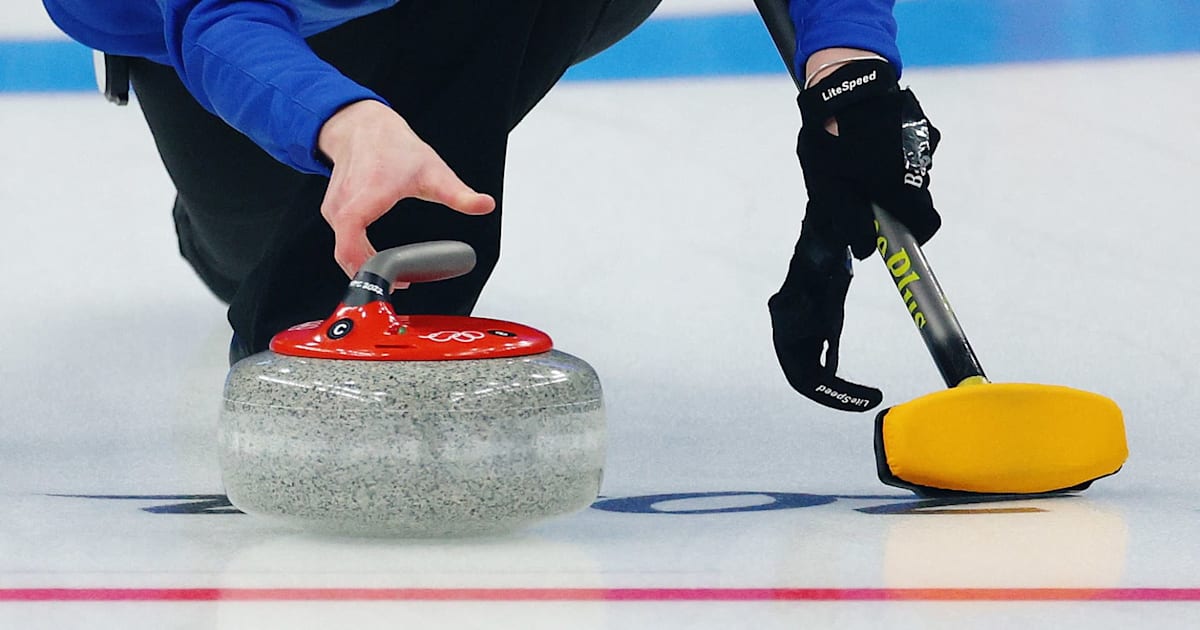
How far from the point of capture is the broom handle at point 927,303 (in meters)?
1.00

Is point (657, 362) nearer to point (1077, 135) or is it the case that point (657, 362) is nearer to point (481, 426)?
point (481, 426)

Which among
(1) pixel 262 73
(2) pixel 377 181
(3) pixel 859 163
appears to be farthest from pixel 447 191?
(3) pixel 859 163

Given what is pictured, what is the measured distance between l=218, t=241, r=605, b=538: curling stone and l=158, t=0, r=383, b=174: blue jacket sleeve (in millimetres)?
91

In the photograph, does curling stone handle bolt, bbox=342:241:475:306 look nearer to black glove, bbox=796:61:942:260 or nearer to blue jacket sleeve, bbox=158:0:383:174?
blue jacket sleeve, bbox=158:0:383:174

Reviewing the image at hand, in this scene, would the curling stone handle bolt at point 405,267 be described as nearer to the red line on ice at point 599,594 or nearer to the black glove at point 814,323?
the red line on ice at point 599,594

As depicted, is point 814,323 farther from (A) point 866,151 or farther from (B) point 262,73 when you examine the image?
(B) point 262,73

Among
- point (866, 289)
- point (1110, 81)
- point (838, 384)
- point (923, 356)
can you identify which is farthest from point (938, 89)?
point (838, 384)

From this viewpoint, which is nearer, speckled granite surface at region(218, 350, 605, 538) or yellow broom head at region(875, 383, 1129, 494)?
speckled granite surface at region(218, 350, 605, 538)

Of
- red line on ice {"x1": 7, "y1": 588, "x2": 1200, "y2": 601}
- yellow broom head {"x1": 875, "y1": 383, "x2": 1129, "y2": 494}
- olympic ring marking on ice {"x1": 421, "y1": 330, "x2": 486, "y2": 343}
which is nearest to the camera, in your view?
red line on ice {"x1": 7, "y1": 588, "x2": 1200, "y2": 601}

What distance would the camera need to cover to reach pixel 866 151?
0.99 metres

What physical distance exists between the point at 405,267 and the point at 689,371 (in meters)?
0.74

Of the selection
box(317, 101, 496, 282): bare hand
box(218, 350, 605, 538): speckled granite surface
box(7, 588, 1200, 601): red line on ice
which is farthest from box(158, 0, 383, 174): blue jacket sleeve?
box(7, 588, 1200, 601): red line on ice

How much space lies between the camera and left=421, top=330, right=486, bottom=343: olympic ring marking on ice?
0.81m

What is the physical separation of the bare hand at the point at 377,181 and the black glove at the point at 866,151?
0.28m
